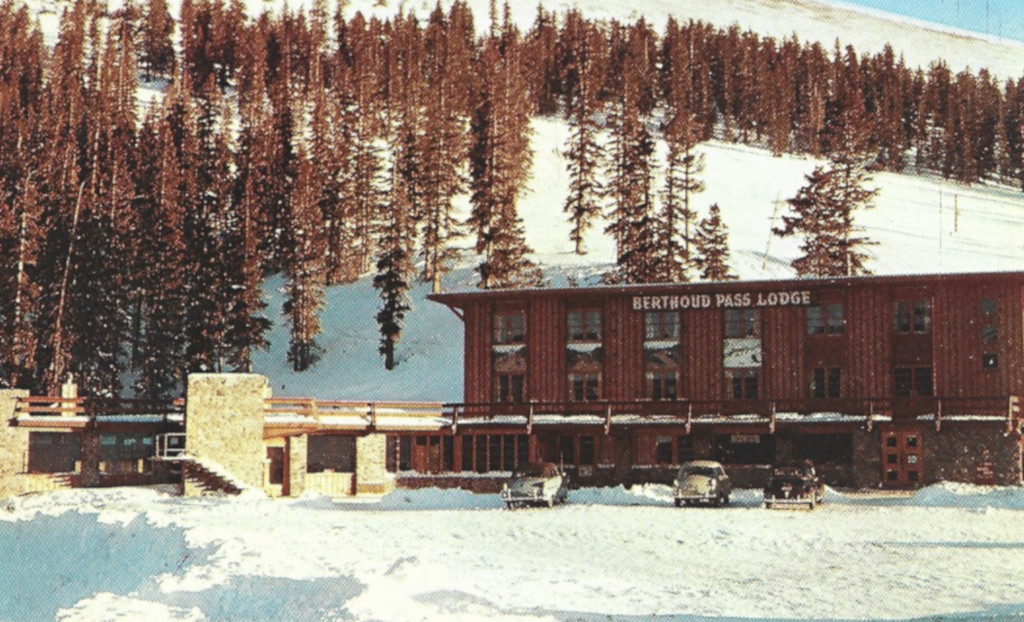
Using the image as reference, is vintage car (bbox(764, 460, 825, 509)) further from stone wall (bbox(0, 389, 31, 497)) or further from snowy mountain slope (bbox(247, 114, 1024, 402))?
snowy mountain slope (bbox(247, 114, 1024, 402))

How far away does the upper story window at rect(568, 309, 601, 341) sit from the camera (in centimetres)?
5053

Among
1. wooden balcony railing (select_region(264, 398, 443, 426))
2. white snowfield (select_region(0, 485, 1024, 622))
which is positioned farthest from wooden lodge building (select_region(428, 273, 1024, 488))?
white snowfield (select_region(0, 485, 1024, 622))

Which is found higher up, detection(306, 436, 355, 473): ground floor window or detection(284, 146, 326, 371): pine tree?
detection(284, 146, 326, 371): pine tree

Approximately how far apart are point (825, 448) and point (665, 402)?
634 cm

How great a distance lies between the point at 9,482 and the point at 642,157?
189 ft

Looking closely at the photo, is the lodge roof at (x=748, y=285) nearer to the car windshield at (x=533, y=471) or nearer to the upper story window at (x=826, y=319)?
the upper story window at (x=826, y=319)

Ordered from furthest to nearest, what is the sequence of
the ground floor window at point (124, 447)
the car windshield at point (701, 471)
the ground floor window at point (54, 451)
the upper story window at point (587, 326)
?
1. the ground floor window at point (54, 451)
2. the ground floor window at point (124, 447)
3. the upper story window at point (587, 326)
4. the car windshield at point (701, 471)

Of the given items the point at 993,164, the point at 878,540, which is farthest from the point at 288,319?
the point at 993,164

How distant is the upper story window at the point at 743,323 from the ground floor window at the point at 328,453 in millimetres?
21116

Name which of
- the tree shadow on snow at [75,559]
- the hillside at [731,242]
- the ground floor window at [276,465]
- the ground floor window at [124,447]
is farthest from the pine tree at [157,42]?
the tree shadow on snow at [75,559]

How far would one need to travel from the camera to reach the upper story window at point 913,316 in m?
47.1

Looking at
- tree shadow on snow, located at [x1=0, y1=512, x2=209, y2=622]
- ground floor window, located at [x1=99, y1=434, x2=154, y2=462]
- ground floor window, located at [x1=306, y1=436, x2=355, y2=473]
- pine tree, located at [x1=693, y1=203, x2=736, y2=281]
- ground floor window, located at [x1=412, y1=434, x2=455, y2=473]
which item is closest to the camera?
tree shadow on snow, located at [x1=0, y1=512, x2=209, y2=622]

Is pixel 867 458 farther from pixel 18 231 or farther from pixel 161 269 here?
pixel 18 231

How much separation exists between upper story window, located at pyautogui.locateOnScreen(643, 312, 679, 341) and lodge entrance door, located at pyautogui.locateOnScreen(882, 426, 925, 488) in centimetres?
934
